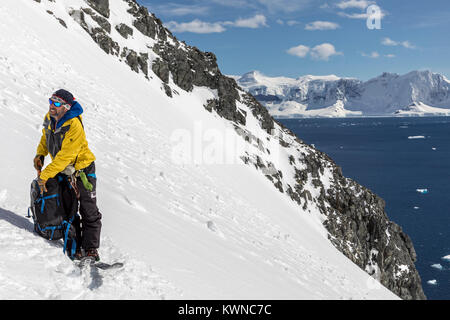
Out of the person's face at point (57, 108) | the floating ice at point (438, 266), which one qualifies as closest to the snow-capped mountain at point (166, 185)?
the person's face at point (57, 108)

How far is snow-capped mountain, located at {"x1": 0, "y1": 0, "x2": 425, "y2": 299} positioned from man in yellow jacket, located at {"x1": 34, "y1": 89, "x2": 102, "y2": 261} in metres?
0.61

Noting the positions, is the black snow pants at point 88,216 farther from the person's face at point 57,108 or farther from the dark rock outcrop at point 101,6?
the dark rock outcrop at point 101,6

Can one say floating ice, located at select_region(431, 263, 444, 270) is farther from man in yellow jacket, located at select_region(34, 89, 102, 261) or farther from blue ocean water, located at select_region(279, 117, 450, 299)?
man in yellow jacket, located at select_region(34, 89, 102, 261)

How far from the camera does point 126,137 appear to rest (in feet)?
57.0

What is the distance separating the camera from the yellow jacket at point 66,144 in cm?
481

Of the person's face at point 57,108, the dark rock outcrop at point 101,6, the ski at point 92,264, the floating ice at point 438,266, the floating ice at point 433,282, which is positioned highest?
the dark rock outcrop at point 101,6

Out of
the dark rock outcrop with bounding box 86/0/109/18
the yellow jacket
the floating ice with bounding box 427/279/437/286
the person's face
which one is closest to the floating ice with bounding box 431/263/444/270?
the floating ice with bounding box 427/279/437/286

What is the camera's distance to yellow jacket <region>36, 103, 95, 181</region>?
481 cm

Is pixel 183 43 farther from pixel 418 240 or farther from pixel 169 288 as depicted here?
pixel 169 288

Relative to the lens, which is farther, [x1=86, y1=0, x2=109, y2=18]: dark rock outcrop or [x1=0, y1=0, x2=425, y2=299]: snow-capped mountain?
[x1=86, y1=0, x2=109, y2=18]: dark rock outcrop

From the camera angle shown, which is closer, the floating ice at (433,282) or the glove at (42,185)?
the glove at (42,185)

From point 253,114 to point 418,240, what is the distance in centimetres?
3319

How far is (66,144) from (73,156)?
201 millimetres

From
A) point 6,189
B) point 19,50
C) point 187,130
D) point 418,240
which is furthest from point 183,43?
point 6,189
